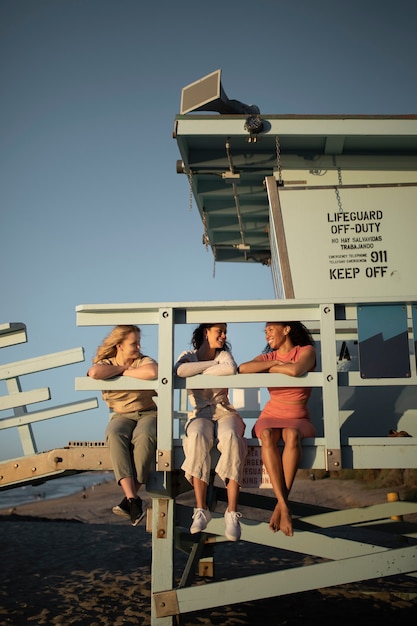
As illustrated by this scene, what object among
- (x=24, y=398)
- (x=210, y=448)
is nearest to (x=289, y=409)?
(x=210, y=448)

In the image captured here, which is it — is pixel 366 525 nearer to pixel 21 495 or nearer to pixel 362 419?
pixel 362 419

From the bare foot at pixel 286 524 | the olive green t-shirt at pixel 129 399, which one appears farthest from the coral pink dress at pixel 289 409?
the olive green t-shirt at pixel 129 399

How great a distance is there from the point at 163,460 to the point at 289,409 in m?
1.03

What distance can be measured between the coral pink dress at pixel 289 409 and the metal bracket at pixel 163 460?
0.69 metres

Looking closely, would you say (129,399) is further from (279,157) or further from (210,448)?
(279,157)

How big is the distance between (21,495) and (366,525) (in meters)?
30.5

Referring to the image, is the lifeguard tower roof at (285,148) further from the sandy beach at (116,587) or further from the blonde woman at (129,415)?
the sandy beach at (116,587)

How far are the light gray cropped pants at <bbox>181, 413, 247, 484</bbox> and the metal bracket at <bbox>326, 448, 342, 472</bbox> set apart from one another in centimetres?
61

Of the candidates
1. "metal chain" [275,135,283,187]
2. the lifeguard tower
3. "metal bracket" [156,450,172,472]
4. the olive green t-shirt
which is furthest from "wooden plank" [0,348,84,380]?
"metal chain" [275,135,283,187]

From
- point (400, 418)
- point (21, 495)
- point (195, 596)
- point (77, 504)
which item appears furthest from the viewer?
point (21, 495)

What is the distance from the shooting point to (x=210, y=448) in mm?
4391

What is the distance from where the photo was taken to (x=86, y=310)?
454cm

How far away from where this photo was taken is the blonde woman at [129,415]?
4332mm

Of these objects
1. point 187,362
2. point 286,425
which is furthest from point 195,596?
point 187,362
